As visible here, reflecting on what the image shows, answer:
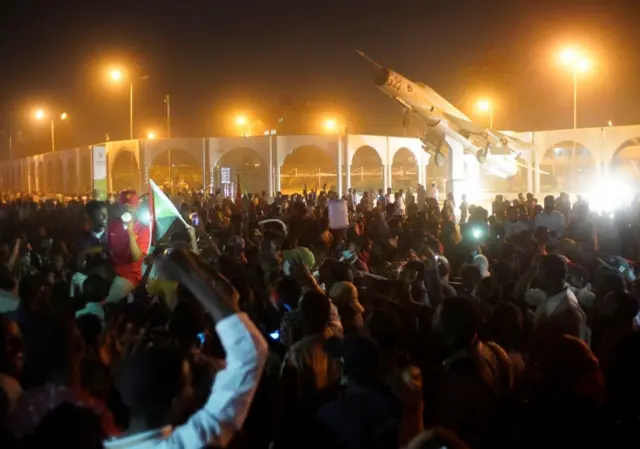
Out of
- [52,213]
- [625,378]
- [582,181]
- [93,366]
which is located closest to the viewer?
[625,378]

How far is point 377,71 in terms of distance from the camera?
27141mm

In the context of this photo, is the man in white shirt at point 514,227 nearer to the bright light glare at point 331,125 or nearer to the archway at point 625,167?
the archway at point 625,167

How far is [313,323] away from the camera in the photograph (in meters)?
4.82

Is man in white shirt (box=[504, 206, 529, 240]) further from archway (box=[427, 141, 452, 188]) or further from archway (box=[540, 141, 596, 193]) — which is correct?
archway (box=[540, 141, 596, 193])

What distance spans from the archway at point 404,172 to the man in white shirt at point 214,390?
3954cm

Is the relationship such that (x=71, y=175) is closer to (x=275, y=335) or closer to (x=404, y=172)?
(x=404, y=172)

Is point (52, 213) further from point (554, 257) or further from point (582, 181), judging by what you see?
point (582, 181)

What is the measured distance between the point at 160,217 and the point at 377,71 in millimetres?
18754

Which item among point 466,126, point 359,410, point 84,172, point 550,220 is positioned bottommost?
point 359,410

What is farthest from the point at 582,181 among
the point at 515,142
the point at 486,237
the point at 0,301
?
the point at 0,301

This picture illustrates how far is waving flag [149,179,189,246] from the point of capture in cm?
961

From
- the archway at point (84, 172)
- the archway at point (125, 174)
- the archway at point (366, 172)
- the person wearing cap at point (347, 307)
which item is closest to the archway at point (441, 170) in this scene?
the archway at point (366, 172)

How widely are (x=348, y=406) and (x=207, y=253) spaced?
17.1 ft

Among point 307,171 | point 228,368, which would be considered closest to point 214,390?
point 228,368
